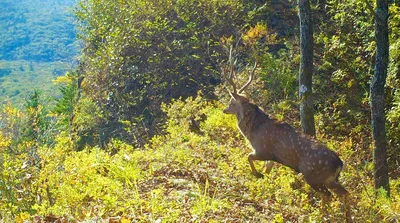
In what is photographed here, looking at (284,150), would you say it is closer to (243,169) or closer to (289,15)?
(243,169)

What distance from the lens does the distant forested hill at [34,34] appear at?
16488 centimetres

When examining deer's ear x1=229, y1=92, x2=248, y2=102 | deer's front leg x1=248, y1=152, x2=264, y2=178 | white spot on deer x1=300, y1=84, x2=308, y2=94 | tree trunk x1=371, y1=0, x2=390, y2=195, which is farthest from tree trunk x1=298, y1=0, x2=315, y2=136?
deer's front leg x1=248, y1=152, x2=264, y2=178

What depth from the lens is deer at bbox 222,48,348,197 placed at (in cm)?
679

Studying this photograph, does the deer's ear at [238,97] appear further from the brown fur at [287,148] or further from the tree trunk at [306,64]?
the tree trunk at [306,64]

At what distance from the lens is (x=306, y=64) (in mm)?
8820

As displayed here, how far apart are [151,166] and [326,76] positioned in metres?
8.08

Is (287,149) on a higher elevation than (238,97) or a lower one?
lower

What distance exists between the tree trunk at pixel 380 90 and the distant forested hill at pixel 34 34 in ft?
498

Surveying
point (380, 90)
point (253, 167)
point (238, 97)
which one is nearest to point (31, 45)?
point (238, 97)

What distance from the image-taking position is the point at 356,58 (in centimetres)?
1316

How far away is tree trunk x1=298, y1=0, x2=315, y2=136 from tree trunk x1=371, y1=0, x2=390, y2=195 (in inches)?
57.7

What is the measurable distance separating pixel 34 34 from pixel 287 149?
181 m

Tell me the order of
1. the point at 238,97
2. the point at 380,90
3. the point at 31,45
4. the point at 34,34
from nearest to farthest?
the point at 380,90, the point at 238,97, the point at 31,45, the point at 34,34

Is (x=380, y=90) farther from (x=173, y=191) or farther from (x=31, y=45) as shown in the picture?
(x=31, y=45)
